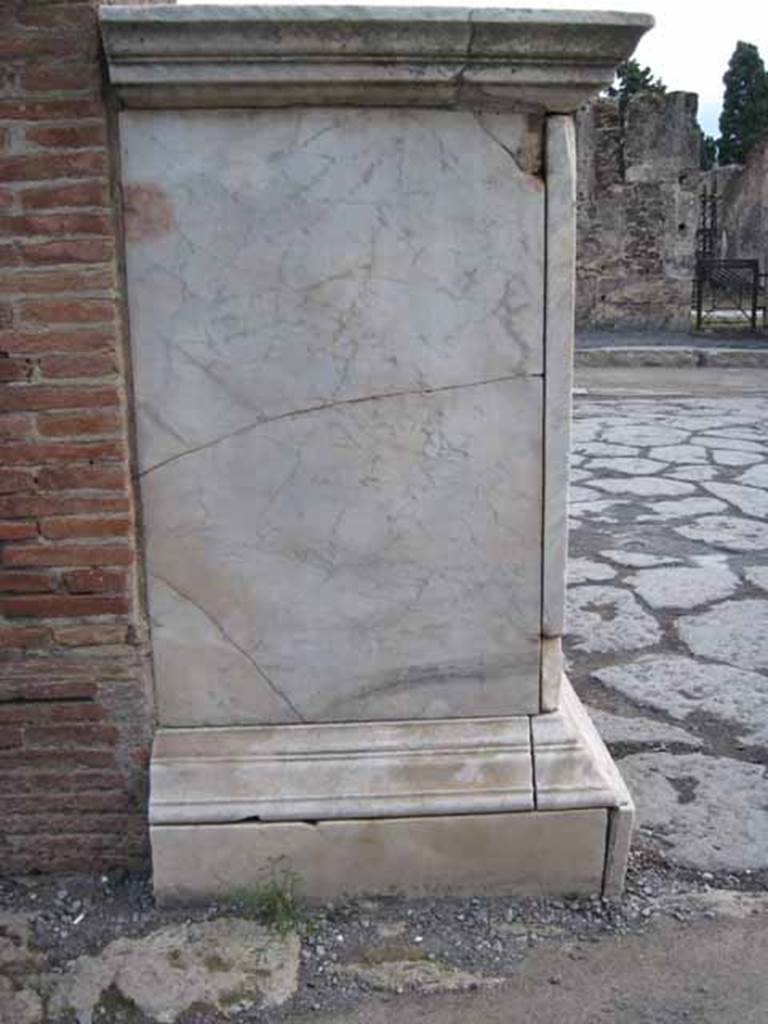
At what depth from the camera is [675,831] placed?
7.94 feet

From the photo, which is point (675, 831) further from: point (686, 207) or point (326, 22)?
point (686, 207)

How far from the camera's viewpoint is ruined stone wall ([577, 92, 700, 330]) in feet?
51.0

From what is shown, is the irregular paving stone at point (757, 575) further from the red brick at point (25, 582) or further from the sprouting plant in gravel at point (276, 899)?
the red brick at point (25, 582)

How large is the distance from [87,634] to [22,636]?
12 centimetres

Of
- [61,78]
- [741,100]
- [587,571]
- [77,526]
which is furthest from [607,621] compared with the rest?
[741,100]

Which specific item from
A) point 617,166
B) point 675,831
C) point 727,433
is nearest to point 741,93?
point 617,166

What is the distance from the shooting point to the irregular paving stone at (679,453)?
260 inches

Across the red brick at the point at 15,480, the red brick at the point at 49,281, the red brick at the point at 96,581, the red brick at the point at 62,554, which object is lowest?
the red brick at the point at 96,581

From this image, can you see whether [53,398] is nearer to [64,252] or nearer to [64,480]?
[64,480]

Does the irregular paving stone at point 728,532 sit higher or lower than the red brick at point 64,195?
lower

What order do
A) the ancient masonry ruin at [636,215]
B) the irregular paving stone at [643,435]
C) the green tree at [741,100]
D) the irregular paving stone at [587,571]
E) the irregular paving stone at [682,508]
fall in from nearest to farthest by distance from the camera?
1. the irregular paving stone at [587,571]
2. the irregular paving stone at [682,508]
3. the irregular paving stone at [643,435]
4. the ancient masonry ruin at [636,215]
5. the green tree at [741,100]

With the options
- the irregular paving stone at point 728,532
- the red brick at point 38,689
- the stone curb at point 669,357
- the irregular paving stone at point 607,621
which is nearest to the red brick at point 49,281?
the red brick at point 38,689

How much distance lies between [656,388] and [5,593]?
931cm

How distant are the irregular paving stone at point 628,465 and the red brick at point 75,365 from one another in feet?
15.5
